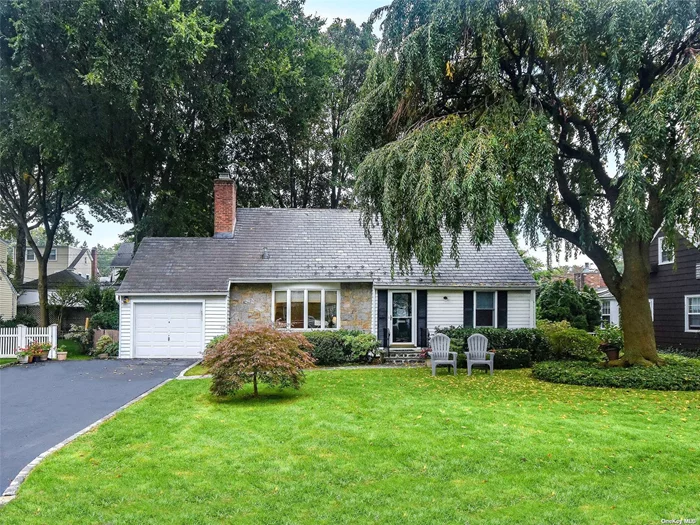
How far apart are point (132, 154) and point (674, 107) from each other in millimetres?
20607

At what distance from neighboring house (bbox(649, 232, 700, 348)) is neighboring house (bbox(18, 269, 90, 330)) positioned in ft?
90.3

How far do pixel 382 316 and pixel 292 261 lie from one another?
12.3 ft

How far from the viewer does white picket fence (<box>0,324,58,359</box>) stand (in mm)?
16578

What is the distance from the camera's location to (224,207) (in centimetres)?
1858

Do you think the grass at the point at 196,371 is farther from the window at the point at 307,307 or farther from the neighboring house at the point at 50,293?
the neighboring house at the point at 50,293

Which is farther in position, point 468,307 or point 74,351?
point 74,351

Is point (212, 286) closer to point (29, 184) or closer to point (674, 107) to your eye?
point (674, 107)

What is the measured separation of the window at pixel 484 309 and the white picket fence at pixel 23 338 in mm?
14455

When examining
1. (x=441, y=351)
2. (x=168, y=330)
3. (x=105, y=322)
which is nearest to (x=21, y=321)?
(x=105, y=322)

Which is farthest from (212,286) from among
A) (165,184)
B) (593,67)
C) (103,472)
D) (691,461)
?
(691,461)

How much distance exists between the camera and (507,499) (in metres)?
4.52

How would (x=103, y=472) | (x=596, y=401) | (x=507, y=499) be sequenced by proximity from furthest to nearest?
1. (x=596, y=401)
2. (x=103, y=472)
3. (x=507, y=499)

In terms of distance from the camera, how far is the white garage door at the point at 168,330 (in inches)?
639

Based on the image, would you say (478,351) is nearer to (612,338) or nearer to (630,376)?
(630,376)
